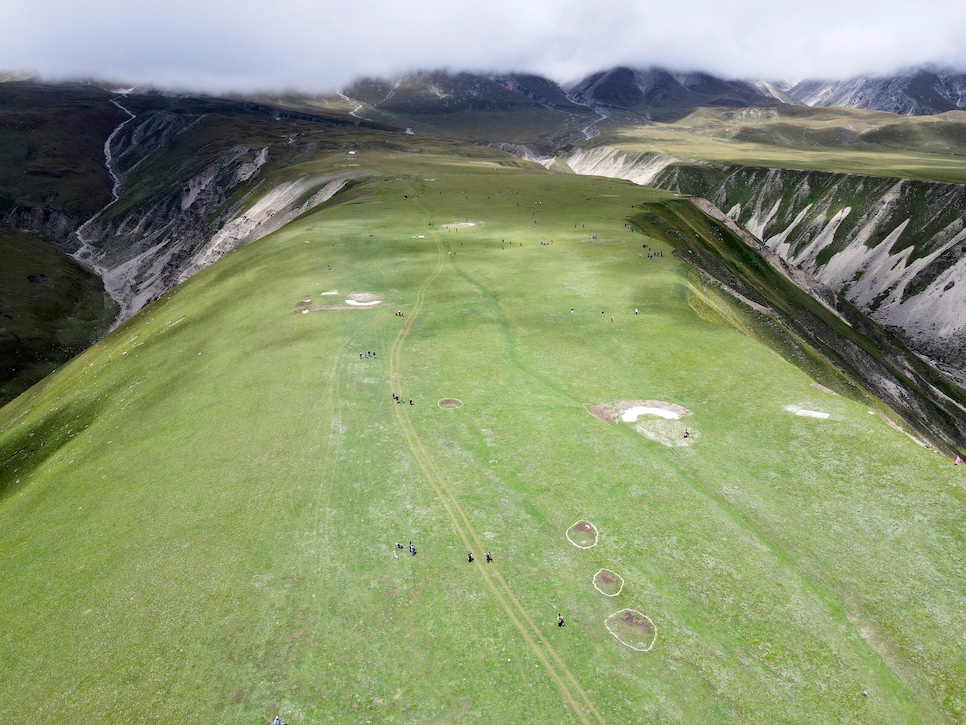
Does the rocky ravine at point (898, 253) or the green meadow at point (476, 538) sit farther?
the rocky ravine at point (898, 253)

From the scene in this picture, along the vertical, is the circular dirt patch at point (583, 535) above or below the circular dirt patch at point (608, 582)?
above

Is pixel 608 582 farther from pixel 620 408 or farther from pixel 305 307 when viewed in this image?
pixel 305 307

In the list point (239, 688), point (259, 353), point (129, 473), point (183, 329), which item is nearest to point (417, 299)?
point (259, 353)

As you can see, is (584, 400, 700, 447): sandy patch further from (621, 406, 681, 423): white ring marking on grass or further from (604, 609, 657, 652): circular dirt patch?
(604, 609, 657, 652): circular dirt patch

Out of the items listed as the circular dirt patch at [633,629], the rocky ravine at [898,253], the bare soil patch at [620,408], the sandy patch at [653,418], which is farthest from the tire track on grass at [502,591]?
the rocky ravine at [898,253]

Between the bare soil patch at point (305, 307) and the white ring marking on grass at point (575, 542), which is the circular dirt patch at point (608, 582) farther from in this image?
the bare soil patch at point (305, 307)

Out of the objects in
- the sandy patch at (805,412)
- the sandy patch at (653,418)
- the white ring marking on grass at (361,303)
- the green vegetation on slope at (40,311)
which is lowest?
the green vegetation on slope at (40,311)

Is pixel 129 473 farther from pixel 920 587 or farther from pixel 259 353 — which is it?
pixel 920 587
